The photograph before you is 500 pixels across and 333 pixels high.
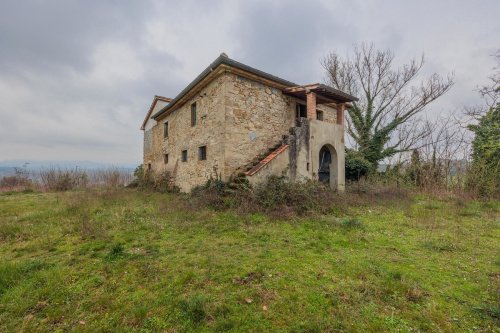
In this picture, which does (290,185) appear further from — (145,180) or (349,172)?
(145,180)

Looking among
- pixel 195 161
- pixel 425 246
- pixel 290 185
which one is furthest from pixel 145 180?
pixel 425 246

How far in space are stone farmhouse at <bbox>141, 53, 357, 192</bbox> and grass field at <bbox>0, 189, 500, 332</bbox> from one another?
3.52m

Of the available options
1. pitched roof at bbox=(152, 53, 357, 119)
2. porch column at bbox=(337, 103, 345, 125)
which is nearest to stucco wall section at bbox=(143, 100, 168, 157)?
pitched roof at bbox=(152, 53, 357, 119)

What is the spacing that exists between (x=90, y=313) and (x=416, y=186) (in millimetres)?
14554

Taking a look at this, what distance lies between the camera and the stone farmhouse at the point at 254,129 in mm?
9453

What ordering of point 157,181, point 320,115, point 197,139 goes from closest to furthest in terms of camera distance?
1. point 197,139
2. point 320,115
3. point 157,181

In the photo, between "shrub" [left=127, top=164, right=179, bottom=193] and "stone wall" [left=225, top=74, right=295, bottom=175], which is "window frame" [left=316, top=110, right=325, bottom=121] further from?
"shrub" [left=127, top=164, right=179, bottom=193]

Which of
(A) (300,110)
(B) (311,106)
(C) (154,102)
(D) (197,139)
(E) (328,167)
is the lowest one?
(E) (328,167)

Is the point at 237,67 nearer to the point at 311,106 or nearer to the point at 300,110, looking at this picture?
the point at 311,106

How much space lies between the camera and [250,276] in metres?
3.47

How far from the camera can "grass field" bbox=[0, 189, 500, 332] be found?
2.59 metres

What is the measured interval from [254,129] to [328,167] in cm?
510

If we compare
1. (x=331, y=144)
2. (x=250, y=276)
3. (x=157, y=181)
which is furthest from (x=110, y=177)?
(x=250, y=276)

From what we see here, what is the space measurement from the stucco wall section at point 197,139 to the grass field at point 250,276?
432 cm
